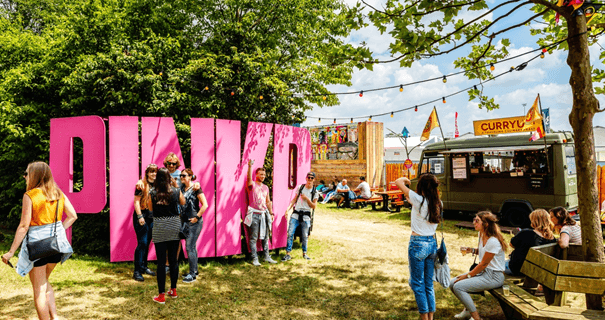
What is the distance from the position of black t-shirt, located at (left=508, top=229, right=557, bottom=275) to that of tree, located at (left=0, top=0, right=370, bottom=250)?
6.25 metres

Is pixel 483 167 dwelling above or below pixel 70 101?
below

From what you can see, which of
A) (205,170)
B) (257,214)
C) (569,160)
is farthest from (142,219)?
(569,160)

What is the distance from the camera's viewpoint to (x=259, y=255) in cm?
759

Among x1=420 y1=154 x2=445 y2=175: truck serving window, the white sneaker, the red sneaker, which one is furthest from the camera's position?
x1=420 y1=154 x2=445 y2=175: truck serving window

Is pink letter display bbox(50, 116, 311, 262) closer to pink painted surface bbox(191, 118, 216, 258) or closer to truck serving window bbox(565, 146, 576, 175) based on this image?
pink painted surface bbox(191, 118, 216, 258)

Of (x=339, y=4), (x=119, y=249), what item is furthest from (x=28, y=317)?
(x=339, y=4)

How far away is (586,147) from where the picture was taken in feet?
12.7

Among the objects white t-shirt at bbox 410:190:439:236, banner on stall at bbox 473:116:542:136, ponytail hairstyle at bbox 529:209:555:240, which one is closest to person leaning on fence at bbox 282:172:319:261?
white t-shirt at bbox 410:190:439:236

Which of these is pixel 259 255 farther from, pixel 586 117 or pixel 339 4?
pixel 339 4

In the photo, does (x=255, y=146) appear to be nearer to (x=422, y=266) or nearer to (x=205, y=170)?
(x=205, y=170)

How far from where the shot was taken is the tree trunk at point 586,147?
3854mm

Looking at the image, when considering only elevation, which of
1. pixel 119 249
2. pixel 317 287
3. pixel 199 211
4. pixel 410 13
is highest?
pixel 410 13

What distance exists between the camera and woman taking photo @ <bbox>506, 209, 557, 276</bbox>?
4.68 metres

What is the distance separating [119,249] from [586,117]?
271 inches
